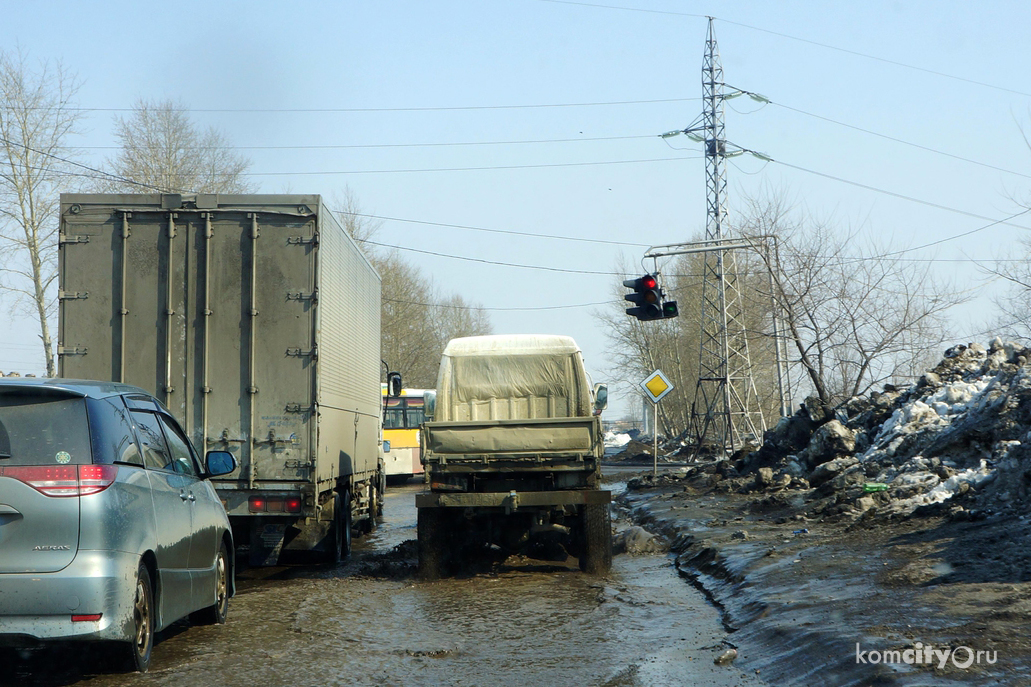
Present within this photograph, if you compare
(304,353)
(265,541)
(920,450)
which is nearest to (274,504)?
(265,541)

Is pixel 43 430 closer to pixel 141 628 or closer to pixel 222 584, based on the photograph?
pixel 141 628

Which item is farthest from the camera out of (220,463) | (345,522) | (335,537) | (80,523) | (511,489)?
(345,522)

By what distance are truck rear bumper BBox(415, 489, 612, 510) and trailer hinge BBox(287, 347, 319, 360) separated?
6.22 ft

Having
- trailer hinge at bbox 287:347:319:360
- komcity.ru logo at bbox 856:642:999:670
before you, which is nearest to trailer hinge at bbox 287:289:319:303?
trailer hinge at bbox 287:347:319:360

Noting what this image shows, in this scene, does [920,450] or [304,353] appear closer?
[304,353]

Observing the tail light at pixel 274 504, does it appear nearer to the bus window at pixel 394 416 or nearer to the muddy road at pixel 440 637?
the muddy road at pixel 440 637

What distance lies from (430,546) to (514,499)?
1.15m

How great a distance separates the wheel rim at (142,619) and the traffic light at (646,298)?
45.1 ft

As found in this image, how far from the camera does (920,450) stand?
16.4 meters

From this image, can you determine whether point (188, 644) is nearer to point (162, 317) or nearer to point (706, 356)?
point (162, 317)

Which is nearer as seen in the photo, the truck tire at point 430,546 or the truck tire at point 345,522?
the truck tire at point 430,546

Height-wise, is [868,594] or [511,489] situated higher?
[511,489]

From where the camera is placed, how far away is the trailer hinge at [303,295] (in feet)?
35.8

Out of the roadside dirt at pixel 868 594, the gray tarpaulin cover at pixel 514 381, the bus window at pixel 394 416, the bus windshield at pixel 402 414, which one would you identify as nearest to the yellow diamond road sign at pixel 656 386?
the bus windshield at pixel 402 414
